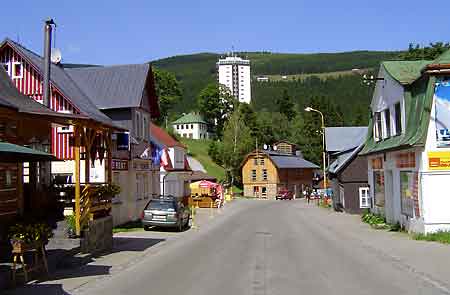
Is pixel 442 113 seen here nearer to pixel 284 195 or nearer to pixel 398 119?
pixel 398 119

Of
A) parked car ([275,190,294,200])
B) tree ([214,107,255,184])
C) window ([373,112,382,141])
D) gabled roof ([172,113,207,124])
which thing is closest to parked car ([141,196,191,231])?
window ([373,112,382,141])

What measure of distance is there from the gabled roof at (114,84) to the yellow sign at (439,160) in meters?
16.2

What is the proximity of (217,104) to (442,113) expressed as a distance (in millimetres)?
113844

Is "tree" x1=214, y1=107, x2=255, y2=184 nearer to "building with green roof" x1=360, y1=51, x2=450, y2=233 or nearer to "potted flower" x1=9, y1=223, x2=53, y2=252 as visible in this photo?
"building with green roof" x1=360, y1=51, x2=450, y2=233

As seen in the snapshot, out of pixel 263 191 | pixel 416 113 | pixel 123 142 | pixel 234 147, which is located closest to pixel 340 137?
pixel 263 191

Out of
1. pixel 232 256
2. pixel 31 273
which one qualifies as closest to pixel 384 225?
pixel 232 256

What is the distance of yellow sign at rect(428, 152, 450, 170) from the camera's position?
23.5 meters

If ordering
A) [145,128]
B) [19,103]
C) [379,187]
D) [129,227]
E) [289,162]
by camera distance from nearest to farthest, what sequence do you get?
[19,103] → [129,227] → [379,187] → [145,128] → [289,162]

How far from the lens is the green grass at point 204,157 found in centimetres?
10131

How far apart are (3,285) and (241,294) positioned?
4.65m

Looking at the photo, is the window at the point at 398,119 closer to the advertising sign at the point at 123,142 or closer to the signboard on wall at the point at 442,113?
the signboard on wall at the point at 442,113

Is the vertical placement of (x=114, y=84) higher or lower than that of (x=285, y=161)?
higher

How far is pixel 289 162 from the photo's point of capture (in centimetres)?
10312

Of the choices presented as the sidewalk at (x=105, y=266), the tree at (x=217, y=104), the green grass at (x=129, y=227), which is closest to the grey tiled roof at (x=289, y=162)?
the tree at (x=217, y=104)
